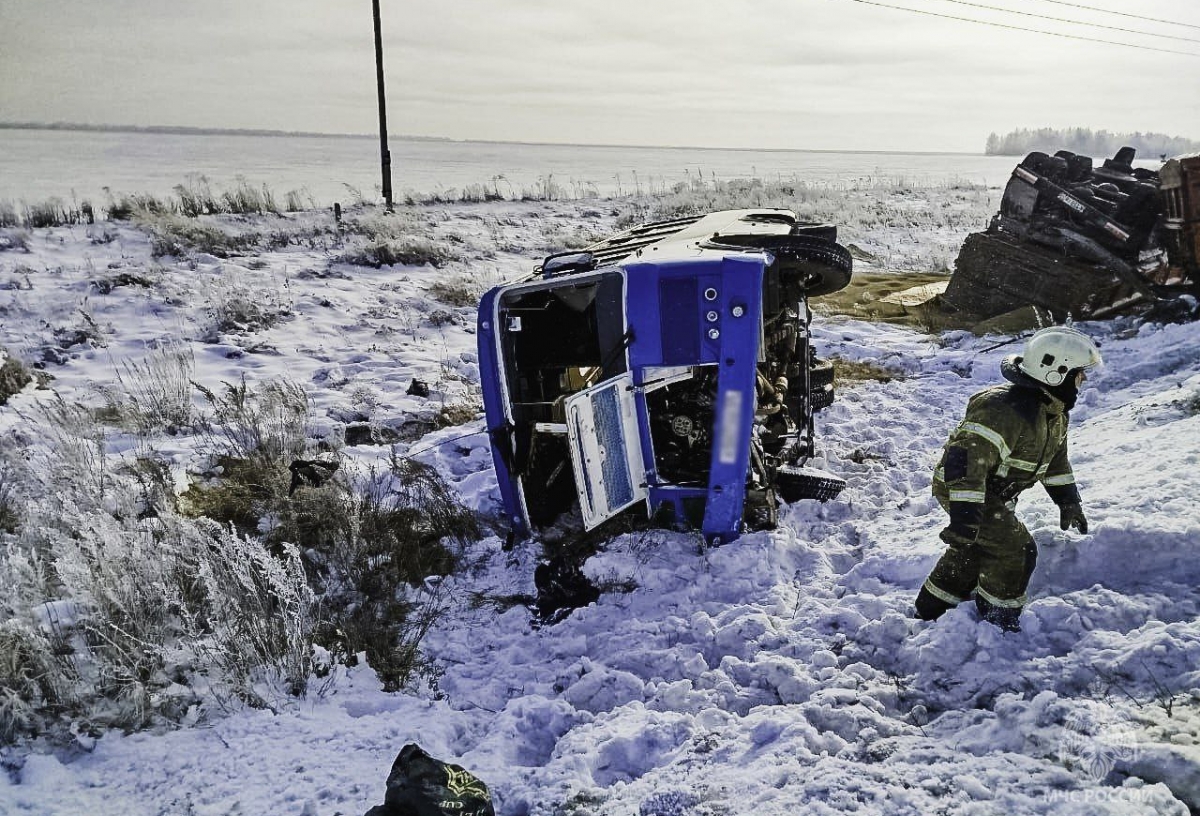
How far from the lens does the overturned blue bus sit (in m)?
4.74

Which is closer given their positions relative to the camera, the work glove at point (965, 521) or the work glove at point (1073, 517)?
the work glove at point (965, 521)

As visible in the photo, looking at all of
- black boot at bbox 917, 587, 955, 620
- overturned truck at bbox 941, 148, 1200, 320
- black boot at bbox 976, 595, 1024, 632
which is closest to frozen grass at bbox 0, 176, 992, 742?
black boot at bbox 917, 587, 955, 620

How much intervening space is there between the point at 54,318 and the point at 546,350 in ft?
27.4

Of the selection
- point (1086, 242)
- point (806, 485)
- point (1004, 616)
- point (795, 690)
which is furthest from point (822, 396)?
point (1086, 242)

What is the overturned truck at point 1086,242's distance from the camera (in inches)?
359

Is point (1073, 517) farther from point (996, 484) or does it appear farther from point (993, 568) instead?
point (993, 568)

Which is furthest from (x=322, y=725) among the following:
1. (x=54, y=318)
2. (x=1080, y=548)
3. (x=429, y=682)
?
(x=54, y=318)

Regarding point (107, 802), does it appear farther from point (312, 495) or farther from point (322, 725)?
point (312, 495)

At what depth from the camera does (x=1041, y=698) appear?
10.1ft

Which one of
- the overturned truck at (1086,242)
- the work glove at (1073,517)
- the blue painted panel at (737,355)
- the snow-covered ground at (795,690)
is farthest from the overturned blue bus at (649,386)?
the overturned truck at (1086,242)

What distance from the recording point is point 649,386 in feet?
16.2

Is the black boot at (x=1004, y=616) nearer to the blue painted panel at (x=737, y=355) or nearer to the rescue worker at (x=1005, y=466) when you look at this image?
the rescue worker at (x=1005, y=466)

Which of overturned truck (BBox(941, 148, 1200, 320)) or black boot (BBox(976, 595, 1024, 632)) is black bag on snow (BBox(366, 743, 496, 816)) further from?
overturned truck (BBox(941, 148, 1200, 320))

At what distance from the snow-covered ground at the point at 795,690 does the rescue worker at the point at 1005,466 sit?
0.18m
